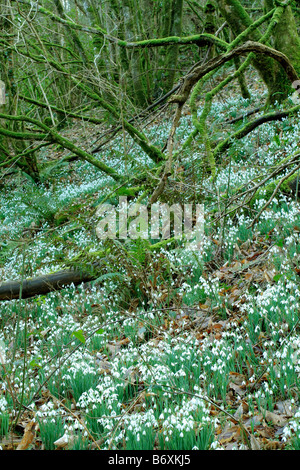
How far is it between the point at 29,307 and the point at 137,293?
1440mm

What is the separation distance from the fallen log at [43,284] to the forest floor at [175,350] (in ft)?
0.86

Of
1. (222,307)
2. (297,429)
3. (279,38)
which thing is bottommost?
(297,429)

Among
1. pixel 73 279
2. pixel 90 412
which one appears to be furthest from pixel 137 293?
pixel 90 412

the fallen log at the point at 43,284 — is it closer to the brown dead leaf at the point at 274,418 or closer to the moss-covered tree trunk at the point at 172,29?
the brown dead leaf at the point at 274,418

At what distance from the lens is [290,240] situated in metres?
3.85

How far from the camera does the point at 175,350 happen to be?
10.2ft

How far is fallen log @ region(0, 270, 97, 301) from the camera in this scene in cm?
470

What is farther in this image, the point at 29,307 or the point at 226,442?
the point at 29,307

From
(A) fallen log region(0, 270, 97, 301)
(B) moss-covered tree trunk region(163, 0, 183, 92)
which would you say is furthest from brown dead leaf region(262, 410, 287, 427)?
(B) moss-covered tree trunk region(163, 0, 183, 92)

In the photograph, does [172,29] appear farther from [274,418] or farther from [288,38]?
[274,418]

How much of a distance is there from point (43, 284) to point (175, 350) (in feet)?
7.78

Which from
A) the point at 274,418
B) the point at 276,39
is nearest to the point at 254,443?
the point at 274,418
